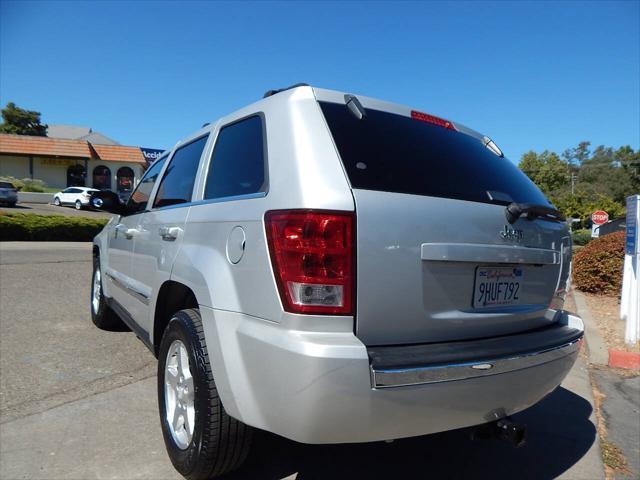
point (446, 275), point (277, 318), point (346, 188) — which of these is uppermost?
point (346, 188)

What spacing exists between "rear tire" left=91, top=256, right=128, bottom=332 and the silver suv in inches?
100

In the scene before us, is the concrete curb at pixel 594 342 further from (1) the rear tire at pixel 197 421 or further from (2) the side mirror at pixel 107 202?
(2) the side mirror at pixel 107 202

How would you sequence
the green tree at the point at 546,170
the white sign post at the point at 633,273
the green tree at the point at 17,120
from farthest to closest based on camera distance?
the green tree at the point at 546,170
the green tree at the point at 17,120
the white sign post at the point at 633,273

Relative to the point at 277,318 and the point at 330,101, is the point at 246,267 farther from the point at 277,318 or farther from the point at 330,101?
the point at 330,101

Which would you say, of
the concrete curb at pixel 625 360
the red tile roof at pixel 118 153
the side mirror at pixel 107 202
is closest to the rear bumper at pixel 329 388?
the side mirror at pixel 107 202

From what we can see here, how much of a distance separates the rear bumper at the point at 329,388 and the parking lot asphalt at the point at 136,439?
50 centimetres

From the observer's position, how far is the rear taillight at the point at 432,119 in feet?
8.85

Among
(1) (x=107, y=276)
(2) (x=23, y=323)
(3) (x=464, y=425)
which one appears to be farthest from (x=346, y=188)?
(2) (x=23, y=323)

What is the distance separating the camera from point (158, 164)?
165 inches

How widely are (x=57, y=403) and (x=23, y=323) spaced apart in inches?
91.4

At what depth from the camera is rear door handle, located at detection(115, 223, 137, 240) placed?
3844 millimetres

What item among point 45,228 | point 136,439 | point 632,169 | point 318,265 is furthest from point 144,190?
point 632,169

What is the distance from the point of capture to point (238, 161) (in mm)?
2555

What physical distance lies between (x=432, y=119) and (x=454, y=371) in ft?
4.83
